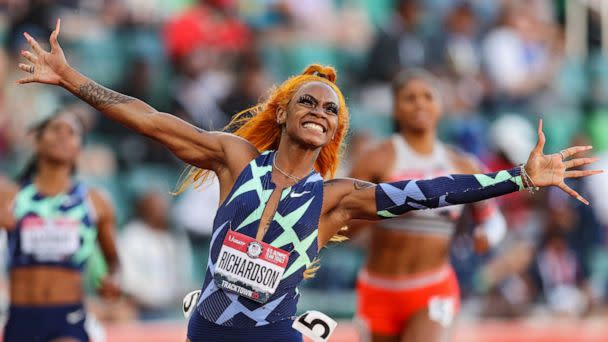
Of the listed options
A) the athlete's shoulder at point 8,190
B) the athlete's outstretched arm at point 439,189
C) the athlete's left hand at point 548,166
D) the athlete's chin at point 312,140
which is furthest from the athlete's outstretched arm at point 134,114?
the athlete's shoulder at point 8,190

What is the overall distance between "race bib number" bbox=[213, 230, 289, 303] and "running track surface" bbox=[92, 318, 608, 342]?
4724 mm

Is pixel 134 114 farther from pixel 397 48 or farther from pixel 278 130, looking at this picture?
pixel 397 48

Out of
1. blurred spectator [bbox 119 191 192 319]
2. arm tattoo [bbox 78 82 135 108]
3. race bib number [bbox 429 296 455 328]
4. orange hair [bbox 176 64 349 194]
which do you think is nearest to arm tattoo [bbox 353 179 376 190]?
orange hair [bbox 176 64 349 194]

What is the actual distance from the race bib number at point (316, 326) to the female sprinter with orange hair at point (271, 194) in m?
0.08

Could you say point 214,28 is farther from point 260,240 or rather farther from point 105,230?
point 260,240

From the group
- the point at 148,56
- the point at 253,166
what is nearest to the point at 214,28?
the point at 148,56

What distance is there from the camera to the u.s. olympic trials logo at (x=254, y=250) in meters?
5.26

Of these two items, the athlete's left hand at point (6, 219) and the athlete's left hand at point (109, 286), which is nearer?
the athlete's left hand at point (6, 219)

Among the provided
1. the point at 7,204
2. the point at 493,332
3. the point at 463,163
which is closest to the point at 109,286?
the point at 7,204

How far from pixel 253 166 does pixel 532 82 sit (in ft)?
34.0

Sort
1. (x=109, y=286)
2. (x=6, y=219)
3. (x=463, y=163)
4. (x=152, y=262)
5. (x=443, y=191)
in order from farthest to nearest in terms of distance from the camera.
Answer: (x=152, y=262)
(x=109, y=286)
(x=463, y=163)
(x=6, y=219)
(x=443, y=191)

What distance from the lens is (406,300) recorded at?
302 inches

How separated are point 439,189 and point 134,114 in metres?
1.49

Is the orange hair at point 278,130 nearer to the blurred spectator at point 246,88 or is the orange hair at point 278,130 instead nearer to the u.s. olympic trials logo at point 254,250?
the u.s. olympic trials logo at point 254,250
